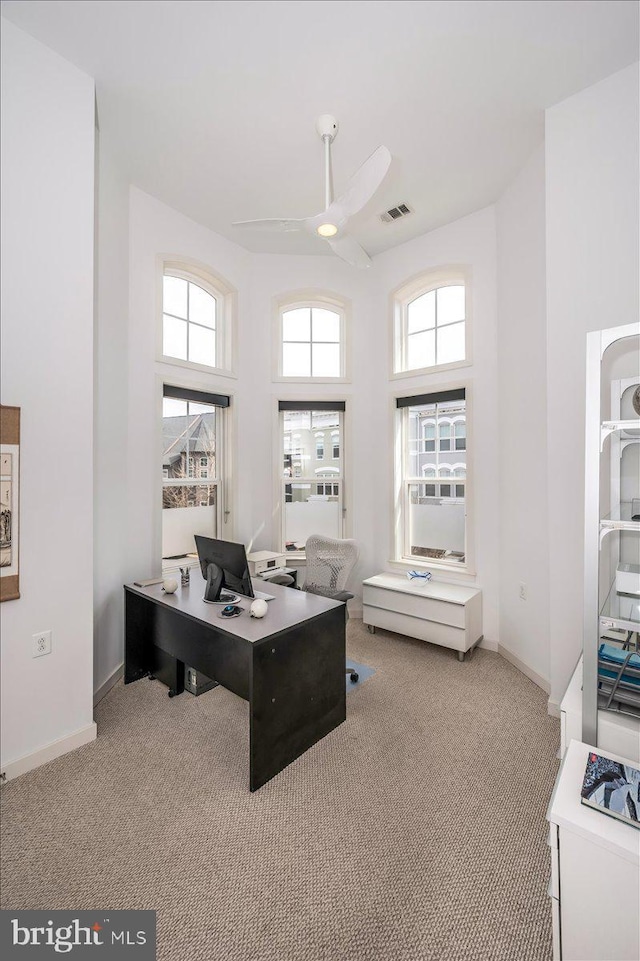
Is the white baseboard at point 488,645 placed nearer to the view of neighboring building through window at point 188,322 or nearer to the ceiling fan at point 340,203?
the ceiling fan at point 340,203

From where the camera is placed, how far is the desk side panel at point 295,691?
2.06m

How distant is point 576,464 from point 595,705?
4.74ft

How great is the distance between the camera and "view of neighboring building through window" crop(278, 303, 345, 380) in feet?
15.1

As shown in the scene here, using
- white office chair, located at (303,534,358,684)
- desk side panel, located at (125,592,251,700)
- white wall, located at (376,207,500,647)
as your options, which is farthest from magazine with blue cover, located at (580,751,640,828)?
white wall, located at (376,207,500,647)

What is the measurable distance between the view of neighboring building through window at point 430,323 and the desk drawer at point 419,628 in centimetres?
240

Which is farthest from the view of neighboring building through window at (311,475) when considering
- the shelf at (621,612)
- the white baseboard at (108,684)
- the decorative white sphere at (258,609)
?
the shelf at (621,612)

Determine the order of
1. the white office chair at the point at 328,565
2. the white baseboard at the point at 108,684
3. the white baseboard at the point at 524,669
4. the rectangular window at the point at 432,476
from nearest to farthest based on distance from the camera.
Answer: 1. the white baseboard at the point at 108,684
2. the white baseboard at the point at 524,669
3. the white office chair at the point at 328,565
4. the rectangular window at the point at 432,476

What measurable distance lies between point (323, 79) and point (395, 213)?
1470 mm

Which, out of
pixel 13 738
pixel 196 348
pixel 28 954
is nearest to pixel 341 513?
pixel 196 348

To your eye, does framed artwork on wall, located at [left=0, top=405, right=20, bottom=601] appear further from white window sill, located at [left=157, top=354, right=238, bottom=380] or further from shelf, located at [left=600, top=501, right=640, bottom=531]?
shelf, located at [left=600, top=501, right=640, bottom=531]

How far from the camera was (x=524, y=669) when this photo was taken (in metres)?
3.20

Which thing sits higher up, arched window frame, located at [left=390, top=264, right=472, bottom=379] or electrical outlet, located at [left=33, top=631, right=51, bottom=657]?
arched window frame, located at [left=390, top=264, right=472, bottom=379]

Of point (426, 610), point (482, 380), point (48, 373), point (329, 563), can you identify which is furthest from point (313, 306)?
point (426, 610)

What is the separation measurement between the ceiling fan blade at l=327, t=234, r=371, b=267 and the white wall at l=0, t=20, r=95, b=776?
57.6 inches
